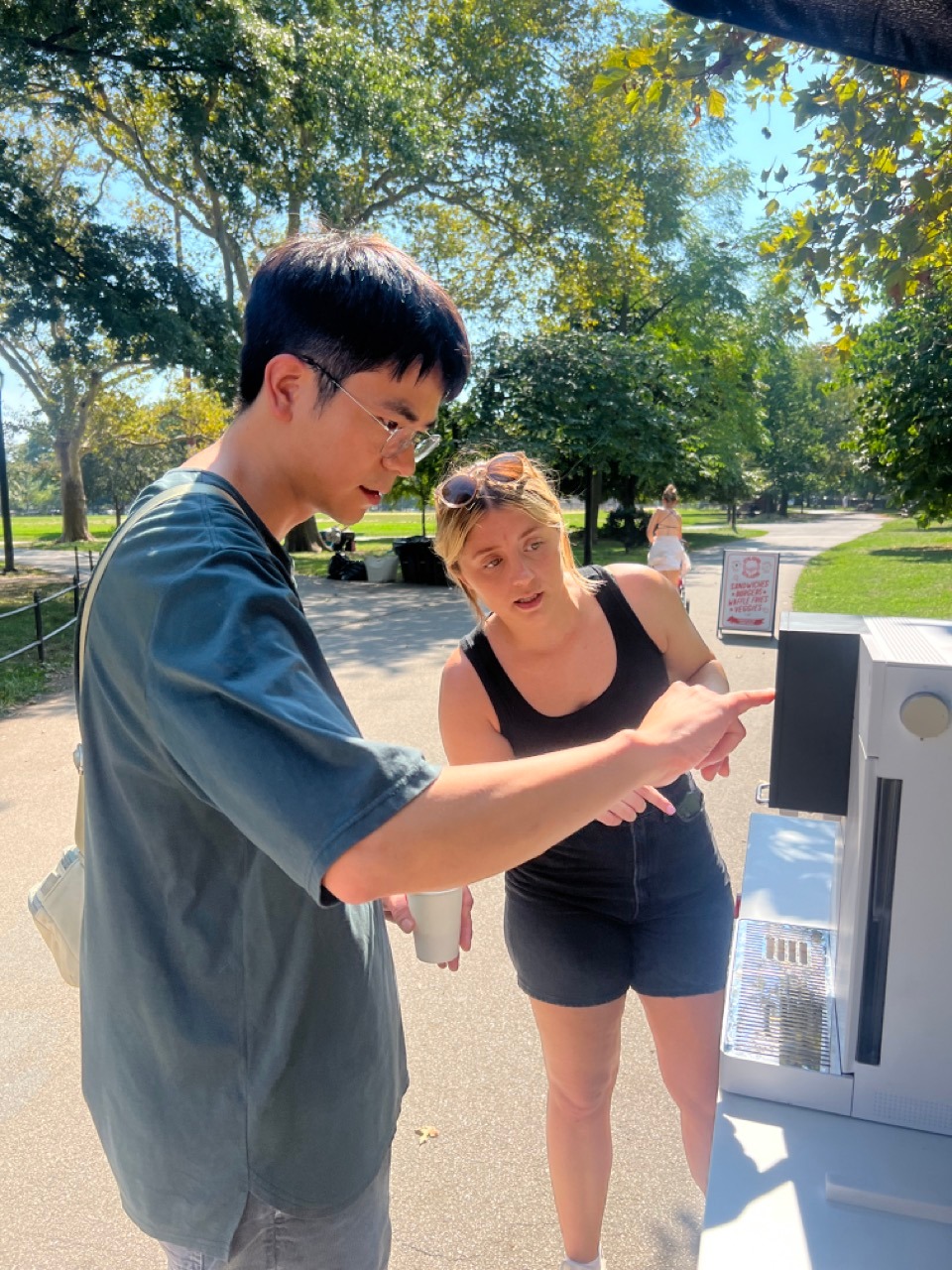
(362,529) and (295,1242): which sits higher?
(295,1242)

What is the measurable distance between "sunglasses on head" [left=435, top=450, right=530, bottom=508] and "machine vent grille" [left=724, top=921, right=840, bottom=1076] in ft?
3.61

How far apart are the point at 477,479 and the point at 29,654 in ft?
30.0

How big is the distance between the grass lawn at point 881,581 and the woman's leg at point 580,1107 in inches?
281

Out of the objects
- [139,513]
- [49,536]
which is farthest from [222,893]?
[49,536]

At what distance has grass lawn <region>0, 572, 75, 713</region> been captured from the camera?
8.18m

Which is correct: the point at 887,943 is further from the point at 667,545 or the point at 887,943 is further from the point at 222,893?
the point at 667,545

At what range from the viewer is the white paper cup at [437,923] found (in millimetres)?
1783

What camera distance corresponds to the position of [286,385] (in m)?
1.08

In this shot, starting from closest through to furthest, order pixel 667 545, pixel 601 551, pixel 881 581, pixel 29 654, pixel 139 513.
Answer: pixel 139 513 < pixel 29 654 < pixel 667 545 < pixel 881 581 < pixel 601 551

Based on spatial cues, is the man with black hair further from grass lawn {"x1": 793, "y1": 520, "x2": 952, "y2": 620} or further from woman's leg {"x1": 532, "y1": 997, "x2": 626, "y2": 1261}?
grass lawn {"x1": 793, "y1": 520, "x2": 952, "y2": 620}

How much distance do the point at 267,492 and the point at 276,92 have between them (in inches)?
514

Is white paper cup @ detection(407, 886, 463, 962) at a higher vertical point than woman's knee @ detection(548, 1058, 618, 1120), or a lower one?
higher

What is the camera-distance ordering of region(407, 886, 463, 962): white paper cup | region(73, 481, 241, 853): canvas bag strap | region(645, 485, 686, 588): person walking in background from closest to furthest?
region(73, 481, 241, 853): canvas bag strap → region(407, 886, 463, 962): white paper cup → region(645, 485, 686, 588): person walking in background

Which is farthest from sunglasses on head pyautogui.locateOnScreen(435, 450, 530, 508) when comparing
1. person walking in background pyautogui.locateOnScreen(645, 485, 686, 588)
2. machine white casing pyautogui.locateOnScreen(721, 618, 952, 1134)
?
person walking in background pyautogui.locateOnScreen(645, 485, 686, 588)
